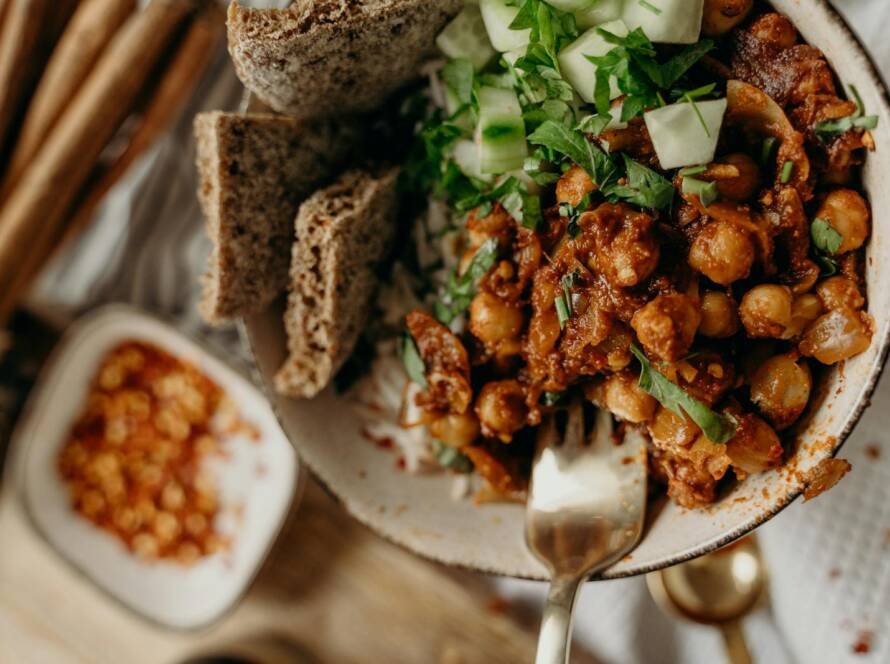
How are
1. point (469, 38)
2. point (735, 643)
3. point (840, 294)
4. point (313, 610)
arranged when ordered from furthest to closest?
1. point (313, 610)
2. point (735, 643)
3. point (469, 38)
4. point (840, 294)

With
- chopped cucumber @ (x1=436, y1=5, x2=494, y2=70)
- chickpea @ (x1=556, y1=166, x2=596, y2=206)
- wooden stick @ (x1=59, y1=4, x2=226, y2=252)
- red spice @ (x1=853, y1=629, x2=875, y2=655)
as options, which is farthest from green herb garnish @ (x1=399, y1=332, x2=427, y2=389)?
red spice @ (x1=853, y1=629, x2=875, y2=655)

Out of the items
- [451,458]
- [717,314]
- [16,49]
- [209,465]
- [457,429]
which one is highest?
[16,49]

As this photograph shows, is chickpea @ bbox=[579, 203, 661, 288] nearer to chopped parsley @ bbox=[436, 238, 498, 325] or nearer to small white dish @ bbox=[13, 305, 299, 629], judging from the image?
chopped parsley @ bbox=[436, 238, 498, 325]

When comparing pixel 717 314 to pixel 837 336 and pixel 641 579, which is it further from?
pixel 641 579

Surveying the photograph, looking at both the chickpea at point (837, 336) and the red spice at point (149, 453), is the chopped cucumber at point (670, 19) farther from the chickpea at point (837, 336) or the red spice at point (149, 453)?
the red spice at point (149, 453)

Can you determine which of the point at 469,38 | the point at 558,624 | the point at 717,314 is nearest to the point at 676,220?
the point at 717,314

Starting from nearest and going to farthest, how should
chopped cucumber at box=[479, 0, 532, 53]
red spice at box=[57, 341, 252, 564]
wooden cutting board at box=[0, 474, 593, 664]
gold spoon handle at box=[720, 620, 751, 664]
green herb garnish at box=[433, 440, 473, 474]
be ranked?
chopped cucumber at box=[479, 0, 532, 53], green herb garnish at box=[433, 440, 473, 474], gold spoon handle at box=[720, 620, 751, 664], wooden cutting board at box=[0, 474, 593, 664], red spice at box=[57, 341, 252, 564]

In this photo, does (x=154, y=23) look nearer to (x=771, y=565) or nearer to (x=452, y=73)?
(x=452, y=73)
